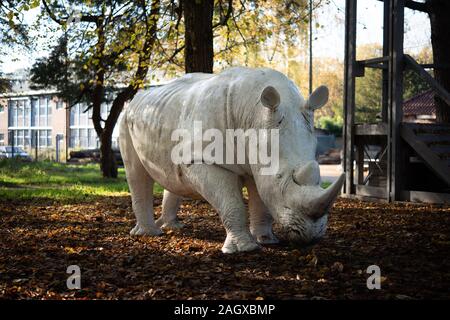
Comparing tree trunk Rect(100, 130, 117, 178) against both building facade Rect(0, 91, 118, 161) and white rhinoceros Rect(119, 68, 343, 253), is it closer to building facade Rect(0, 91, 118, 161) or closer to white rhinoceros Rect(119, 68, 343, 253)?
white rhinoceros Rect(119, 68, 343, 253)

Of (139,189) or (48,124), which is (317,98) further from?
(48,124)

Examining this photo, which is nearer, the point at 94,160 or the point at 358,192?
the point at 358,192

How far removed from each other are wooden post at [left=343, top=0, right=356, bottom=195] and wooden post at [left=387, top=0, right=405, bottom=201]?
4.12 feet

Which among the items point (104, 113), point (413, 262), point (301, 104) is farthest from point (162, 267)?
point (104, 113)

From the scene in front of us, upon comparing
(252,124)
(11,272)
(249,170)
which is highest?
(252,124)

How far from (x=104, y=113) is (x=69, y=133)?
12.6 feet

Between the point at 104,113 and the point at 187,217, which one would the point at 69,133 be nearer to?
the point at 104,113

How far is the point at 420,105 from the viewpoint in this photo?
30.1 meters

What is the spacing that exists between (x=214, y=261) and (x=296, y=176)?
3.86 feet

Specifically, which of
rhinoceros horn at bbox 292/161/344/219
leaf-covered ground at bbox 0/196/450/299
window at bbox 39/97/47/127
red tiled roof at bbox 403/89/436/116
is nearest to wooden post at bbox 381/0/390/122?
leaf-covered ground at bbox 0/196/450/299

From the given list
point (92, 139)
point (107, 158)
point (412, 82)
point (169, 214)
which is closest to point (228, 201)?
point (169, 214)

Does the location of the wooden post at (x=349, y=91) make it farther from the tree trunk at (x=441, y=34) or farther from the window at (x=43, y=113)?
the window at (x=43, y=113)
